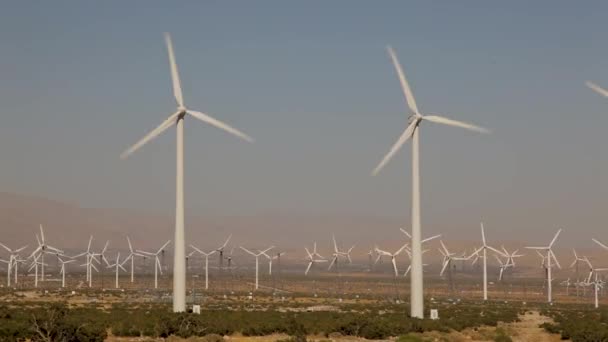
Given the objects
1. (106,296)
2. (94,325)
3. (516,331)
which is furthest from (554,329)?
(106,296)

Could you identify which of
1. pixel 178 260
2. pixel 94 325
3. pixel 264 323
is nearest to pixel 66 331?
pixel 94 325

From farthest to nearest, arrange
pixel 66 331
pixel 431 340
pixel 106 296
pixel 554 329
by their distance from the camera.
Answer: pixel 106 296 → pixel 554 329 → pixel 431 340 → pixel 66 331

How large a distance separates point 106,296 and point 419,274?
55718 millimetres

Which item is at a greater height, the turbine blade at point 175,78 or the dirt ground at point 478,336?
the turbine blade at point 175,78

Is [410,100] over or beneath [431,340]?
over

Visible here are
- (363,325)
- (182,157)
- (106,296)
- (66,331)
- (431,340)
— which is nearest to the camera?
(66,331)

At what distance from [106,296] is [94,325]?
61.5m

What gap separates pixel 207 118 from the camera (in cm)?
6825

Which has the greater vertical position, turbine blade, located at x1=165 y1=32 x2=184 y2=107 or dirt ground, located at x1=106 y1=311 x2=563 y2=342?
turbine blade, located at x1=165 y1=32 x2=184 y2=107

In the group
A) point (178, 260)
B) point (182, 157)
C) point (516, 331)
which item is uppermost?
point (182, 157)

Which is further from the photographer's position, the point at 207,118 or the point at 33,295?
the point at 33,295

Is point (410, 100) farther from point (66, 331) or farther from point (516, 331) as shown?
point (66, 331)

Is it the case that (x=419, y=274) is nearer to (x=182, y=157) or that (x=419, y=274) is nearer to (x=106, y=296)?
(x=182, y=157)

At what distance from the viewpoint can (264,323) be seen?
188 ft
